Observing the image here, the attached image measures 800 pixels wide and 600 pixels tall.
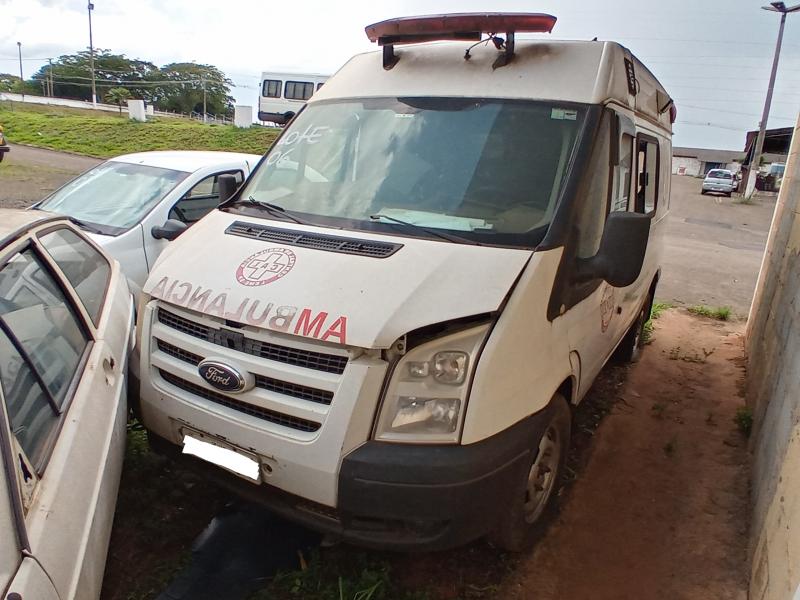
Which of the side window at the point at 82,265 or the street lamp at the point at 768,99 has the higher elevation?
the street lamp at the point at 768,99

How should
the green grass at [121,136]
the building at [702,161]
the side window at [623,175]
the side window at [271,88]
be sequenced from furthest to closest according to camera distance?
the building at [702,161] < the side window at [271,88] < the green grass at [121,136] < the side window at [623,175]

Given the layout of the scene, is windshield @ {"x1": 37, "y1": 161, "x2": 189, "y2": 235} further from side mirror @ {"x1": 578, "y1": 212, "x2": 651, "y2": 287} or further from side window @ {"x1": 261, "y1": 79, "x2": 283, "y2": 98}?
side window @ {"x1": 261, "y1": 79, "x2": 283, "y2": 98}

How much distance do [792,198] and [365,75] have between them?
426 centimetres

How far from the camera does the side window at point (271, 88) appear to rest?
2891cm

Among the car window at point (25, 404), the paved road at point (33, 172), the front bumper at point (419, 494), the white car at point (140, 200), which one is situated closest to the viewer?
the car window at point (25, 404)

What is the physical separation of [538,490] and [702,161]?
67007mm

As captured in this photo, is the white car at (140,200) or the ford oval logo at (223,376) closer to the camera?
the ford oval logo at (223,376)

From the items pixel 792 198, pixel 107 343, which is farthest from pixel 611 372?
pixel 107 343

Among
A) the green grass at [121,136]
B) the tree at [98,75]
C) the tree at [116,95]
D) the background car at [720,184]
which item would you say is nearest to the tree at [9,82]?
the tree at [98,75]

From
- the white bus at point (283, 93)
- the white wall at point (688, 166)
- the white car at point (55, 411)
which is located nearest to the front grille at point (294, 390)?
the white car at point (55, 411)

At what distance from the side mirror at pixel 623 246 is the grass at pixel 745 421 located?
2541 millimetres

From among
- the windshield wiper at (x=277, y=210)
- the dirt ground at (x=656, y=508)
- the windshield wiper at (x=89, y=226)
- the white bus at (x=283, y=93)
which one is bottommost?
the dirt ground at (x=656, y=508)

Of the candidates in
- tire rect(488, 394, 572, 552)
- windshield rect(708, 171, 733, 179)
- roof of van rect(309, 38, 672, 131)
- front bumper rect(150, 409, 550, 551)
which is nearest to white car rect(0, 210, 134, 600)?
front bumper rect(150, 409, 550, 551)

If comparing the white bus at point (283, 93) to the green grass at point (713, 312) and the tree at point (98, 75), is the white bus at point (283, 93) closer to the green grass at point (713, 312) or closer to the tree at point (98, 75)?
the green grass at point (713, 312)
